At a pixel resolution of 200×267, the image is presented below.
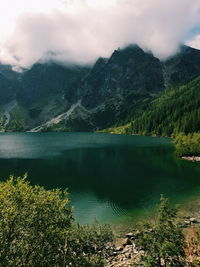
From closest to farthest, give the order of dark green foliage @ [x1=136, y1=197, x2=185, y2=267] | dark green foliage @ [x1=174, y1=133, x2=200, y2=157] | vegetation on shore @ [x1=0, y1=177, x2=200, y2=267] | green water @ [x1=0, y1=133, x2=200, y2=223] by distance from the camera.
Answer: vegetation on shore @ [x1=0, y1=177, x2=200, y2=267]
dark green foliage @ [x1=136, y1=197, x2=185, y2=267]
green water @ [x1=0, y1=133, x2=200, y2=223]
dark green foliage @ [x1=174, y1=133, x2=200, y2=157]

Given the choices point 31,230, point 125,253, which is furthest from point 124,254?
point 31,230

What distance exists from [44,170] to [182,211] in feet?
198

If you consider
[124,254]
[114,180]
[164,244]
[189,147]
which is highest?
[189,147]

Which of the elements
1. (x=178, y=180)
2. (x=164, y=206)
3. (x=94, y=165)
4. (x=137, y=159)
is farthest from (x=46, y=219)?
(x=137, y=159)

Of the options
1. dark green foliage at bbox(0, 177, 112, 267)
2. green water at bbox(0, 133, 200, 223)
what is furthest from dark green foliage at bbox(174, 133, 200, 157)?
dark green foliage at bbox(0, 177, 112, 267)

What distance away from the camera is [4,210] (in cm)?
1894

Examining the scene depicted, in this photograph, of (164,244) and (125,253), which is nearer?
(164,244)

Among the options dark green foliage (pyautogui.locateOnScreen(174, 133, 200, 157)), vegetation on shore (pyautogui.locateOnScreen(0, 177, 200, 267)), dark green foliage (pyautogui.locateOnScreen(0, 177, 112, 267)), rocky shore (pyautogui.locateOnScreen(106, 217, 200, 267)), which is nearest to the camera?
dark green foliage (pyautogui.locateOnScreen(0, 177, 112, 267))

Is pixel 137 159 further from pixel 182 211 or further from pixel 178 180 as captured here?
pixel 182 211

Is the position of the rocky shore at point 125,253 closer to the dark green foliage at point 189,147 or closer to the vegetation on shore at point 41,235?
the vegetation on shore at point 41,235

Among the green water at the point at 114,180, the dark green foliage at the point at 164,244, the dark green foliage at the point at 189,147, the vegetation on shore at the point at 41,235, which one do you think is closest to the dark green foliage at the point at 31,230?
the vegetation on shore at the point at 41,235

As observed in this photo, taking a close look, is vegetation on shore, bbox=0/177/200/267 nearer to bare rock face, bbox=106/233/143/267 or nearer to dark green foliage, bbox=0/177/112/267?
dark green foliage, bbox=0/177/112/267

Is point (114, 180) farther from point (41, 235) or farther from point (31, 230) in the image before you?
point (31, 230)

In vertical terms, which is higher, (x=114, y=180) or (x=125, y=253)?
(x=125, y=253)
